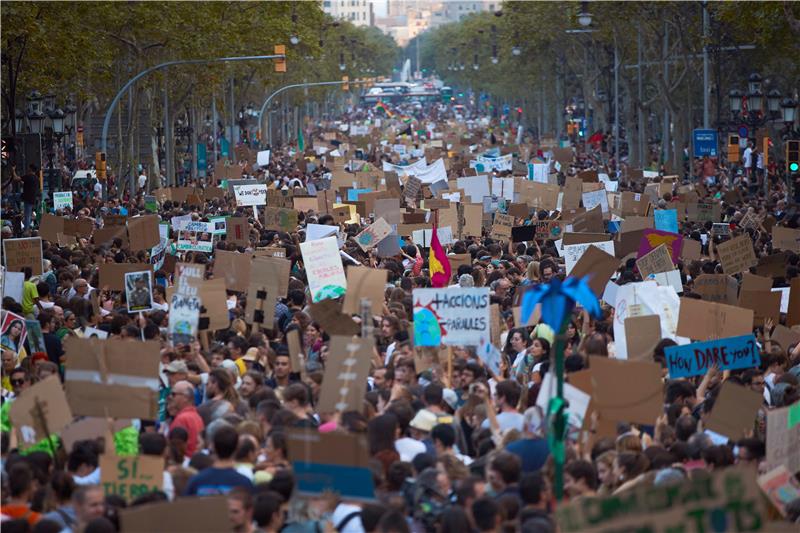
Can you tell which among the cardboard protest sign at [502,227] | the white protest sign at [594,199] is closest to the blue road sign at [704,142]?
the white protest sign at [594,199]

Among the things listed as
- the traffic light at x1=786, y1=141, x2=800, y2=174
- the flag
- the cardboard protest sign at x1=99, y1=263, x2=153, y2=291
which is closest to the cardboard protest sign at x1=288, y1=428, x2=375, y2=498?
the flag

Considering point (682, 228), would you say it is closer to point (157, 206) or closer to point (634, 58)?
point (157, 206)

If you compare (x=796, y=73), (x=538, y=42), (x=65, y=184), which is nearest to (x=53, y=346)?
Result: (x=65, y=184)

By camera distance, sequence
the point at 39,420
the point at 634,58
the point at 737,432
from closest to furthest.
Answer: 1. the point at 39,420
2. the point at 737,432
3. the point at 634,58

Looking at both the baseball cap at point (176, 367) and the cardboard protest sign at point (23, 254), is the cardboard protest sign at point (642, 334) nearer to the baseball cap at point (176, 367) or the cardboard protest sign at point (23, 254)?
the baseball cap at point (176, 367)

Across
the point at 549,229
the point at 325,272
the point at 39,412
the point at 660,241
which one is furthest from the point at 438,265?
the point at 39,412

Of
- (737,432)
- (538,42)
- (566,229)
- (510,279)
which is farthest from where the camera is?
(538,42)
